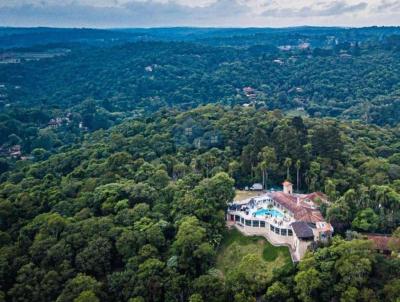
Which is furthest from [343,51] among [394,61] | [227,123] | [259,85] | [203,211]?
[203,211]

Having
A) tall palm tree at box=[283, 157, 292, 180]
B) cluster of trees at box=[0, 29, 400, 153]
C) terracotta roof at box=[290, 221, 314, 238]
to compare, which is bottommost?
cluster of trees at box=[0, 29, 400, 153]

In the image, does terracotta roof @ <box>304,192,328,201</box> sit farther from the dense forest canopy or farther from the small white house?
the small white house

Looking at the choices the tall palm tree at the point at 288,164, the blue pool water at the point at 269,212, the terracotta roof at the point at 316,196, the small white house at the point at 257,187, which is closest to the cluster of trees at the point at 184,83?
the tall palm tree at the point at 288,164

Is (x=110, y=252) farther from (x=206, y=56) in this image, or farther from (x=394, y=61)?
(x=206, y=56)

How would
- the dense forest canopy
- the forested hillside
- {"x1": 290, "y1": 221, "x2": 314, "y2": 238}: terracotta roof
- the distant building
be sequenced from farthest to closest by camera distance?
{"x1": 290, "y1": 221, "x2": 314, "y2": 238}: terracotta roof
the distant building
the dense forest canopy
the forested hillside

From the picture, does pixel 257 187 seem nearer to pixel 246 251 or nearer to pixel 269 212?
pixel 269 212

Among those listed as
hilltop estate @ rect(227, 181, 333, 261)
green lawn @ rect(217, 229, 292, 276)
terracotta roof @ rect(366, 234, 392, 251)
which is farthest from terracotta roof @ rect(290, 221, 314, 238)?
terracotta roof @ rect(366, 234, 392, 251)

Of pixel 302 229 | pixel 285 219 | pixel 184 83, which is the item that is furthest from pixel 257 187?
pixel 184 83
